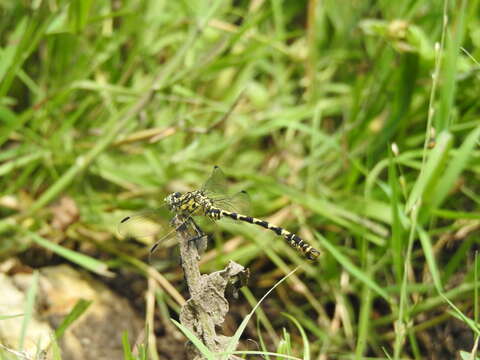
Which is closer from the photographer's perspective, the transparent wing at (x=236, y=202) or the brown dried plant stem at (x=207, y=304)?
the brown dried plant stem at (x=207, y=304)

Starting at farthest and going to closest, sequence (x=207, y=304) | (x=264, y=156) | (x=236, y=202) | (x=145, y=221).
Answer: (x=264, y=156), (x=145, y=221), (x=236, y=202), (x=207, y=304)

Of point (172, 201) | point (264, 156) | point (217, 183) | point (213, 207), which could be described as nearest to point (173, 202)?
point (172, 201)

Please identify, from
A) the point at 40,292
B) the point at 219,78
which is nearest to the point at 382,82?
the point at 219,78

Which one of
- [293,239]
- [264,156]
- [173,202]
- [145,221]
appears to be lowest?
[264,156]

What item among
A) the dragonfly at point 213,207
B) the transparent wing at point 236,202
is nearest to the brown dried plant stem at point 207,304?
the dragonfly at point 213,207

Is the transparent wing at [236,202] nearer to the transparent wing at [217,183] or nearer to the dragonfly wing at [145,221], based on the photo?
the transparent wing at [217,183]

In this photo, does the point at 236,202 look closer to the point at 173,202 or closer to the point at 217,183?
the point at 217,183
